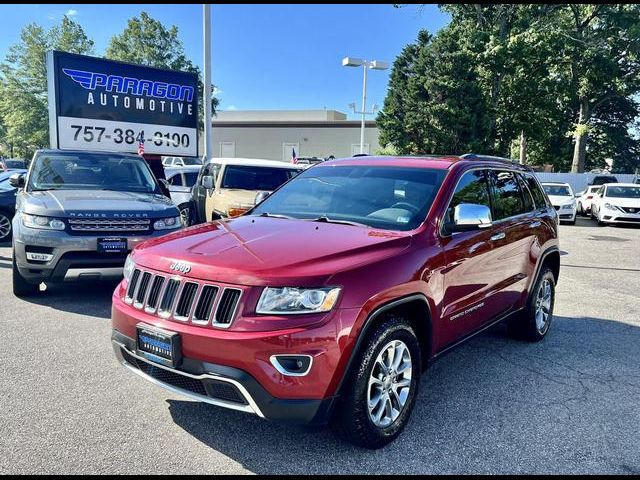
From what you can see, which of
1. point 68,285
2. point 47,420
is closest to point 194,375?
point 47,420

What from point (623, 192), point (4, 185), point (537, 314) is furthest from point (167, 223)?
point (623, 192)

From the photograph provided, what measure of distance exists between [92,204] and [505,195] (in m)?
4.64

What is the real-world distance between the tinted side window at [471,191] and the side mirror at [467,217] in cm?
8

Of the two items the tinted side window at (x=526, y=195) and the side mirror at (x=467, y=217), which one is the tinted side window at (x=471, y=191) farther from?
the tinted side window at (x=526, y=195)

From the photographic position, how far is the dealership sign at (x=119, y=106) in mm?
9891

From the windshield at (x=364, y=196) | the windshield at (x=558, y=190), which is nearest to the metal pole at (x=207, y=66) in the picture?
the windshield at (x=364, y=196)

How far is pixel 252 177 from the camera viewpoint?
1009cm

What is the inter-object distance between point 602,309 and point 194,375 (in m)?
5.93

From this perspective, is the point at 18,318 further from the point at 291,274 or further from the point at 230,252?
the point at 291,274

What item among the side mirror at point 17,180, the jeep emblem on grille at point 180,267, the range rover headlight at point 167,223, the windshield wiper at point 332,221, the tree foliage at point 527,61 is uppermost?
the tree foliage at point 527,61

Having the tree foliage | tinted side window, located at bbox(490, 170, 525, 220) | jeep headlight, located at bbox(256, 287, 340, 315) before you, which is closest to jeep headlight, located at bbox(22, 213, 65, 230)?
jeep headlight, located at bbox(256, 287, 340, 315)

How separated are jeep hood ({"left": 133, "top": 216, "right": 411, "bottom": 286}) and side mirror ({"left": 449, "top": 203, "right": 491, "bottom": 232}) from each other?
0.49 metres

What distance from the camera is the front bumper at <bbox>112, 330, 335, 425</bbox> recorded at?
276 centimetres

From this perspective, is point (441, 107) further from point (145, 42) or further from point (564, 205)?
point (145, 42)
